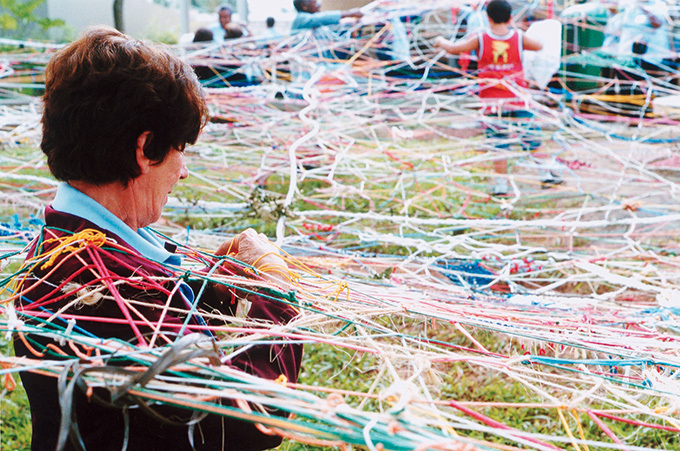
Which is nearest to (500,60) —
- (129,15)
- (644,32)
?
(644,32)

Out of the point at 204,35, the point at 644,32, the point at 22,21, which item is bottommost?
the point at 644,32

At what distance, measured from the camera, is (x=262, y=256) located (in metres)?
1.34

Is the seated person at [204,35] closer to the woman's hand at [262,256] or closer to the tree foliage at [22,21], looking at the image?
the woman's hand at [262,256]

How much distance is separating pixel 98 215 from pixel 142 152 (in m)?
0.15

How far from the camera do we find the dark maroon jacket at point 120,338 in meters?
1.05

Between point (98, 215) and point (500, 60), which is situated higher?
point (98, 215)

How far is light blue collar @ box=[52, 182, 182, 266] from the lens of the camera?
1226 mm

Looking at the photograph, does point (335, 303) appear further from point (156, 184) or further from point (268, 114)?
point (268, 114)

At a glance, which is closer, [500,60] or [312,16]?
[500,60]

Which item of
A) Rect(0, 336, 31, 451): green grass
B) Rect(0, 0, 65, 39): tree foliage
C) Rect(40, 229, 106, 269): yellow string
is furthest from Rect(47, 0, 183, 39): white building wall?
Rect(40, 229, 106, 269): yellow string

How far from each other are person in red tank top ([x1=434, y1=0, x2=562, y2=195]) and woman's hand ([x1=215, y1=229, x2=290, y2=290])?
392 centimetres

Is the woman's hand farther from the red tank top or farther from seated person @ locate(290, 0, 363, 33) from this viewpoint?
seated person @ locate(290, 0, 363, 33)

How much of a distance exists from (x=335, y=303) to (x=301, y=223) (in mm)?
2522

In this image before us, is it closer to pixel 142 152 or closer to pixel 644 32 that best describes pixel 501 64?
pixel 644 32
